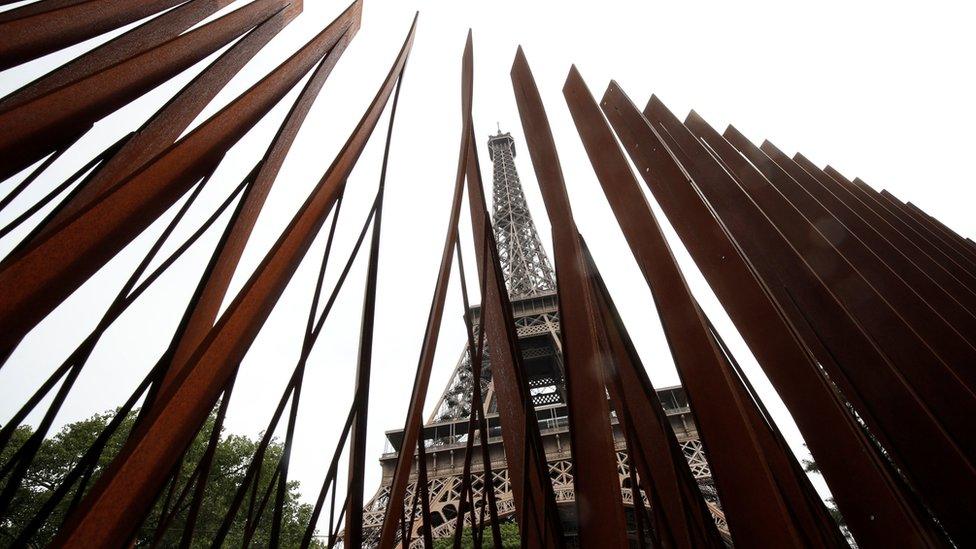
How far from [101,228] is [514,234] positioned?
108ft

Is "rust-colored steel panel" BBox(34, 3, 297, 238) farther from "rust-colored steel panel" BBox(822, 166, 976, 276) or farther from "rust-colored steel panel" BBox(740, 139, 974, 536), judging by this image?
"rust-colored steel panel" BBox(822, 166, 976, 276)

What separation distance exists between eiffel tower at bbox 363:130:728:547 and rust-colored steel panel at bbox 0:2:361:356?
654cm

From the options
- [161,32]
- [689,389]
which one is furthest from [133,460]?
[161,32]

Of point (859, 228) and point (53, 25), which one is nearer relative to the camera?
point (53, 25)

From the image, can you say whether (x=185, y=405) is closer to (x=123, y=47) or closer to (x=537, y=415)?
(x=123, y=47)

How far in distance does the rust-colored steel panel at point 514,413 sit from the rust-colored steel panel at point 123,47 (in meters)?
1.56

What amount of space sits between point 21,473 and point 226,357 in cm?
114

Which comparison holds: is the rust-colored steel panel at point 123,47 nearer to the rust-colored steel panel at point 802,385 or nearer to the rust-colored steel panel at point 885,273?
the rust-colored steel panel at point 802,385

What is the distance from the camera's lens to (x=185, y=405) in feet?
3.66

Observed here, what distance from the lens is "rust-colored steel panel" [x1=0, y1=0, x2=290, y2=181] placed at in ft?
4.08

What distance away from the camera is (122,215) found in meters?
1.24

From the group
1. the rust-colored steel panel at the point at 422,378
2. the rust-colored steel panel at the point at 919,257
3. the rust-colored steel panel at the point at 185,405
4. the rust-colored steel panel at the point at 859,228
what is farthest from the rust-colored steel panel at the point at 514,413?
the rust-colored steel panel at the point at 919,257

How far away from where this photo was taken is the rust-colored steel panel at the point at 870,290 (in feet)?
7.70

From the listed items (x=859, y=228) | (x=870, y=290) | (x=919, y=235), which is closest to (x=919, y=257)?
(x=859, y=228)
